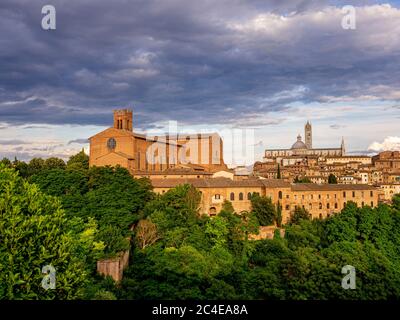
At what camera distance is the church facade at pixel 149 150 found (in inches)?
1809

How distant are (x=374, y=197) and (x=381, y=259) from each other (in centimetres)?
2372

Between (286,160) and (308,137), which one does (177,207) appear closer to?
(286,160)

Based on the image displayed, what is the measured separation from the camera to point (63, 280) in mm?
10391

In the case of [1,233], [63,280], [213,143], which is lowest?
[63,280]

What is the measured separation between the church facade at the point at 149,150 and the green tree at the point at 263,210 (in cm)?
1171

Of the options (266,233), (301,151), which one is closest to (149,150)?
(266,233)

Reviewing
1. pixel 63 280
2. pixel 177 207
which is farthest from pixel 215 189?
pixel 63 280

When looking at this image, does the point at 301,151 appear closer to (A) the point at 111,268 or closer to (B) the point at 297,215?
(B) the point at 297,215

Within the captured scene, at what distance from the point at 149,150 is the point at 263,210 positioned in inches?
723

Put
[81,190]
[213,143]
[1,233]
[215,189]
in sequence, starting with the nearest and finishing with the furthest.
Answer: [1,233]
[81,190]
[215,189]
[213,143]

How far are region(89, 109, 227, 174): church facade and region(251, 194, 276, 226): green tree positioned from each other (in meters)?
11.7

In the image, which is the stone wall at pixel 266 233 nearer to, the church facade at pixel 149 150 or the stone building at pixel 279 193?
the stone building at pixel 279 193

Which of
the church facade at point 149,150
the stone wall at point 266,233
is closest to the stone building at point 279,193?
the stone wall at point 266,233

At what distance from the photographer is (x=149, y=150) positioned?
50.1 meters
